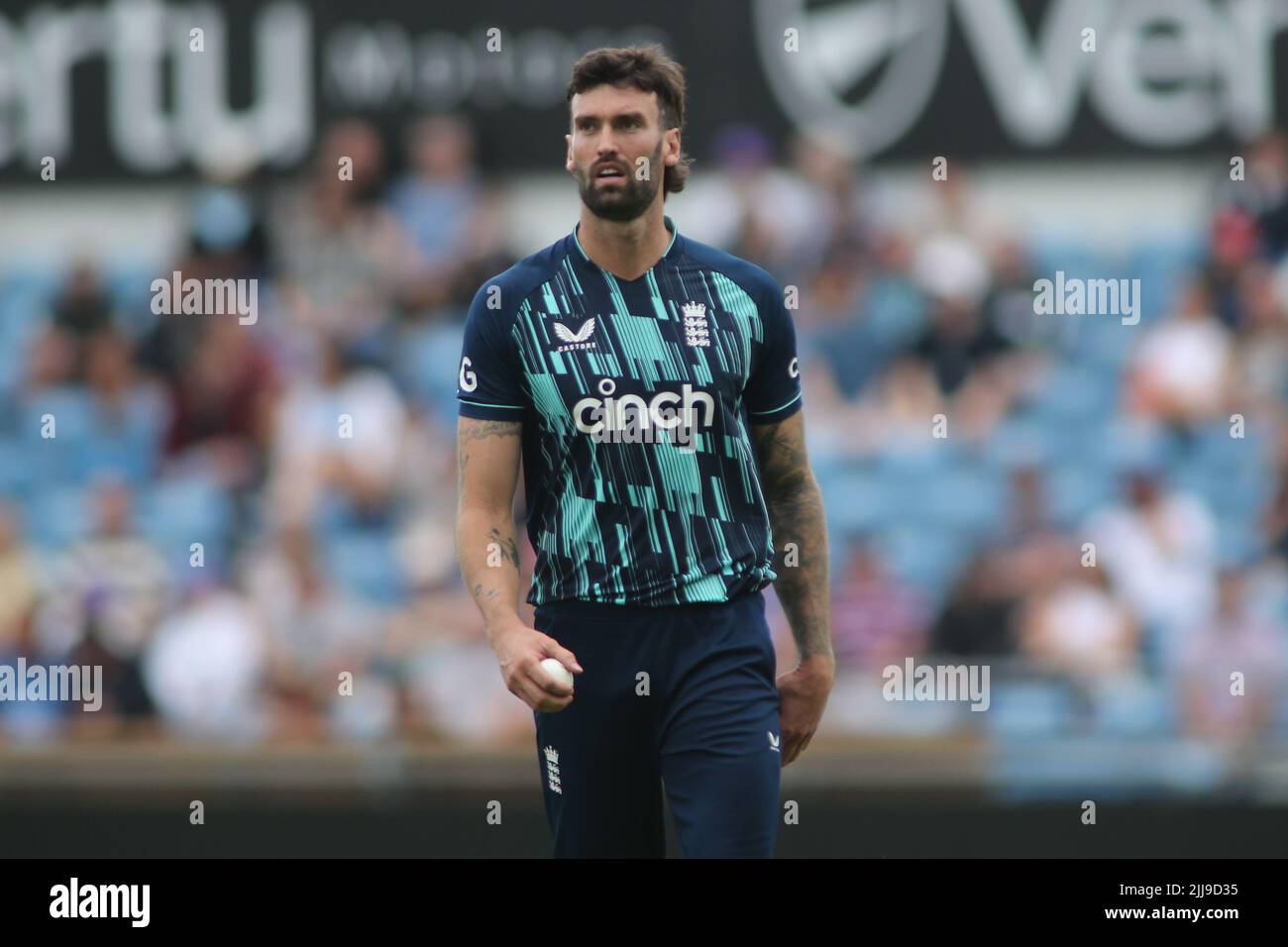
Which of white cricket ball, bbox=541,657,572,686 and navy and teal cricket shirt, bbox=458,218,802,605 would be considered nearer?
white cricket ball, bbox=541,657,572,686

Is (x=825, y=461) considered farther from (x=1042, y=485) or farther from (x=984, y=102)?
(x=984, y=102)

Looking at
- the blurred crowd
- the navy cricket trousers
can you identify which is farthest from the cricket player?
the blurred crowd

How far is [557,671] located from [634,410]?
2.18ft

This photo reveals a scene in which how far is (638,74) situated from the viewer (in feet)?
15.1

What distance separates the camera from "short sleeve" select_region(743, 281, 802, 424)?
15.6ft

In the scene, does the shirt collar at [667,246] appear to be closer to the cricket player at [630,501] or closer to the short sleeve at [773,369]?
the cricket player at [630,501]

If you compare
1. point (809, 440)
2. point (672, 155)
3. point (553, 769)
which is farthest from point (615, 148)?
point (809, 440)

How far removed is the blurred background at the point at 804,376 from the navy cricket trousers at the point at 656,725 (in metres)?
3.66

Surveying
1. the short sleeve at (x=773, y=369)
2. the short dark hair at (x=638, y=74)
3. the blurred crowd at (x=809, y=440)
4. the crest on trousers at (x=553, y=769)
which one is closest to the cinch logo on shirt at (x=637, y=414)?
the short sleeve at (x=773, y=369)

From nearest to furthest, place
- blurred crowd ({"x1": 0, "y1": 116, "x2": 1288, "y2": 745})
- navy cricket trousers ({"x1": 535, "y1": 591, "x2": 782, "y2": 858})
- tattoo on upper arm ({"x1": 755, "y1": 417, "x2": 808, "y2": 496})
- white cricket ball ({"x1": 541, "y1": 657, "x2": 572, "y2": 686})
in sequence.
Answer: white cricket ball ({"x1": 541, "y1": 657, "x2": 572, "y2": 686}) → navy cricket trousers ({"x1": 535, "y1": 591, "x2": 782, "y2": 858}) → tattoo on upper arm ({"x1": 755, "y1": 417, "x2": 808, "y2": 496}) → blurred crowd ({"x1": 0, "y1": 116, "x2": 1288, "y2": 745})

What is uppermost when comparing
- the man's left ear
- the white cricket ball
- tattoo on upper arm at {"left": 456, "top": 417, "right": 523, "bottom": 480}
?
the man's left ear

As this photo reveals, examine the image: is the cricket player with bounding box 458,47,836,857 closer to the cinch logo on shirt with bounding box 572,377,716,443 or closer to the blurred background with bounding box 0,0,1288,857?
the cinch logo on shirt with bounding box 572,377,716,443

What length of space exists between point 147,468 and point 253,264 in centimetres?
142

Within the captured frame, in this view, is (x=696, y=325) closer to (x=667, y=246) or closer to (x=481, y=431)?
(x=667, y=246)
